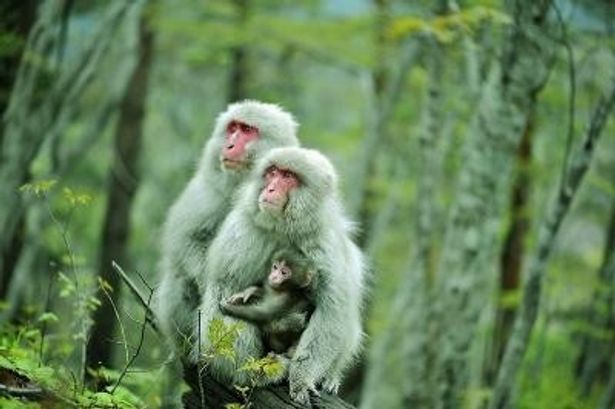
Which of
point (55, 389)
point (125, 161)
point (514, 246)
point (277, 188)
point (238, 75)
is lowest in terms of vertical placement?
point (125, 161)

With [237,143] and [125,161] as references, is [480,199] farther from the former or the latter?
[125,161]

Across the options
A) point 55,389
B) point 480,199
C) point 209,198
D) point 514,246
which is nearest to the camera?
point 55,389

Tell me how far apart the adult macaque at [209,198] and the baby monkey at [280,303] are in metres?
0.91

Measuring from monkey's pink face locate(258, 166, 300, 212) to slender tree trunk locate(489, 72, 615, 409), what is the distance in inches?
103

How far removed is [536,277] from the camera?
7.32 meters

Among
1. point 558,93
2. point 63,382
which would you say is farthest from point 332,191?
point 558,93

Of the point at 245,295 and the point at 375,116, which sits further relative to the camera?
the point at 375,116

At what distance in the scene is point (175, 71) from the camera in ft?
74.0

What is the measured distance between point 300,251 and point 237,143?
1.14 m

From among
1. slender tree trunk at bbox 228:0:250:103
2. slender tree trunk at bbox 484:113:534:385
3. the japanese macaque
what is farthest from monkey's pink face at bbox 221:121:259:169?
slender tree trunk at bbox 228:0:250:103

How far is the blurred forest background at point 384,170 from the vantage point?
712 cm

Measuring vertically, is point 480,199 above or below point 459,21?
below

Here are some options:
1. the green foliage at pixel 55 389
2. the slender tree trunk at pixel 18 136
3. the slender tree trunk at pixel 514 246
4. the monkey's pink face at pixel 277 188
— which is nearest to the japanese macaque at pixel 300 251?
the monkey's pink face at pixel 277 188

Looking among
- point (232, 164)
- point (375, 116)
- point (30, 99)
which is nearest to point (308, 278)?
point (232, 164)
